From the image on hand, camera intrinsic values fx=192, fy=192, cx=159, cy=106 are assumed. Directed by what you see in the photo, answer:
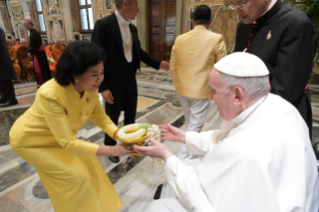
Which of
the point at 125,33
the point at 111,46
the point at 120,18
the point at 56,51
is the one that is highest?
the point at 120,18

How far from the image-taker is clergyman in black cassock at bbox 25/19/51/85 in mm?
5086

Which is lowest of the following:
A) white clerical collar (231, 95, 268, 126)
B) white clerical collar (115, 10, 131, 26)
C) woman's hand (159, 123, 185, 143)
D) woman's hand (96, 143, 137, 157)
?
woman's hand (96, 143, 137, 157)

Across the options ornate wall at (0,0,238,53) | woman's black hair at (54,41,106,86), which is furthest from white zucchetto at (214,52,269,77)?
ornate wall at (0,0,238,53)

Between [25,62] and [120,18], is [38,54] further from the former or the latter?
[120,18]

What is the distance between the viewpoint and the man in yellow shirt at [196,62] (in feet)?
7.77

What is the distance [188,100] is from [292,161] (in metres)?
1.96

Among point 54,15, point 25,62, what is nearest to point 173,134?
point 25,62

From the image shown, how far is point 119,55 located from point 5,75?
350cm

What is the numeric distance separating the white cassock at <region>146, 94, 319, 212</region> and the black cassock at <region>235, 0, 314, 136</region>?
0.49 meters

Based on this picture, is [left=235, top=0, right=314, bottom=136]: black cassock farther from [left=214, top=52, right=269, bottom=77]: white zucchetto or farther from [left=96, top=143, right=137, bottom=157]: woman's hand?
[left=96, top=143, right=137, bottom=157]: woman's hand

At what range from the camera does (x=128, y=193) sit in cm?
205

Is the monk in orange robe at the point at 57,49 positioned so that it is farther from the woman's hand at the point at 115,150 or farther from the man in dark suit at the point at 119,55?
the woman's hand at the point at 115,150

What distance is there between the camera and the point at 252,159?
780 mm

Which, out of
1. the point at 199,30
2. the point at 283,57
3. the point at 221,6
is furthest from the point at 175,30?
the point at 283,57
